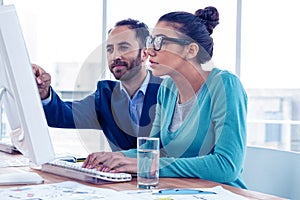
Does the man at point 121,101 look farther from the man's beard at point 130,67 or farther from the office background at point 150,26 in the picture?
the office background at point 150,26

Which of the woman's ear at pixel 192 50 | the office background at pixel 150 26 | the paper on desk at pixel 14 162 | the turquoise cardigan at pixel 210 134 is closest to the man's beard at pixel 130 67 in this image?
the office background at pixel 150 26

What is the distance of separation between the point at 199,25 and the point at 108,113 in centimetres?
65

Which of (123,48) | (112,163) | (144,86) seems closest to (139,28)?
(123,48)

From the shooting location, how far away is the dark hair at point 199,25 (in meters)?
1.70

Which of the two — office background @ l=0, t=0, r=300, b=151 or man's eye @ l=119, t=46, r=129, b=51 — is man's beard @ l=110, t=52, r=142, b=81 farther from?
office background @ l=0, t=0, r=300, b=151

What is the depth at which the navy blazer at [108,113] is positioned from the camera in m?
2.04

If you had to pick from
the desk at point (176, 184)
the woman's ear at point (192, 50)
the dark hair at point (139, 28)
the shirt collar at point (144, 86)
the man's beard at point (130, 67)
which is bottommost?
the desk at point (176, 184)

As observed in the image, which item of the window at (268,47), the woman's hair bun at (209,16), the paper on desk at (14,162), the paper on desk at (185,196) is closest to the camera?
the paper on desk at (185,196)

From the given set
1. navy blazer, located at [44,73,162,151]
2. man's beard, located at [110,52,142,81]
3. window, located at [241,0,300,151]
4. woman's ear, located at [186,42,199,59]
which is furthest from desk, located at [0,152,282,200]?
window, located at [241,0,300,151]

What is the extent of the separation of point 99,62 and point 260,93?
765 centimetres

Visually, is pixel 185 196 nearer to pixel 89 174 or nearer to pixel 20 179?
pixel 89 174

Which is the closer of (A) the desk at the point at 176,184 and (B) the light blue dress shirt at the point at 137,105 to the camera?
(A) the desk at the point at 176,184

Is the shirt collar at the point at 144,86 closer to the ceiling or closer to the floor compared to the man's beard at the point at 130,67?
closer to the floor

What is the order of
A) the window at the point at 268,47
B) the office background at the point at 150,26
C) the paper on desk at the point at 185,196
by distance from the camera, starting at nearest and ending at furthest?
the paper on desk at the point at 185,196 → the office background at the point at 150,26 → the window at the point at 268,47
